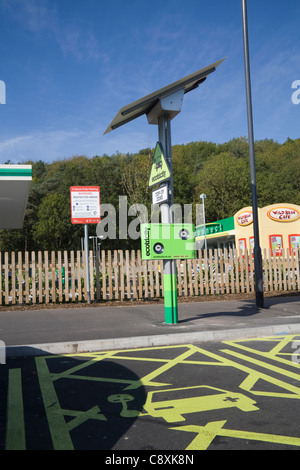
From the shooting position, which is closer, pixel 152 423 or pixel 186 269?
pixel 152 423

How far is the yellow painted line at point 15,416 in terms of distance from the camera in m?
3.12

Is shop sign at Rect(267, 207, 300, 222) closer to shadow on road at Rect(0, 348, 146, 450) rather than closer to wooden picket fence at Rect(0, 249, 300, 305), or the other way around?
wooden picket fence at Rect(0, 249, 300, 305)

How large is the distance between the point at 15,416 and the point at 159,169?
18.4 feet

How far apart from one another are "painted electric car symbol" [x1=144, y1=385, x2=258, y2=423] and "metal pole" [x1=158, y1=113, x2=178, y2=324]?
3837mm

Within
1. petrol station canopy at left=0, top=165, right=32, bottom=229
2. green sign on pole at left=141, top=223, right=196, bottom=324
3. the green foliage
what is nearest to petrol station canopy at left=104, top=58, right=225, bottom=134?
green sign on pole at left=141, top=223, right=196, bottom=324

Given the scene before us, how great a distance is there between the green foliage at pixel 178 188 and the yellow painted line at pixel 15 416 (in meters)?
44.5

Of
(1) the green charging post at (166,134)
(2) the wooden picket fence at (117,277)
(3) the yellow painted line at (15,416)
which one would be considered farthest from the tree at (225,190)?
(3) the yellow painted line at (15,416)

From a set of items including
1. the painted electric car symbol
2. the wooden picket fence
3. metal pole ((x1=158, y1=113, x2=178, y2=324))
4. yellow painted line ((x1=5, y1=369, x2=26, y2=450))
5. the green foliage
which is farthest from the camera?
the green foliage

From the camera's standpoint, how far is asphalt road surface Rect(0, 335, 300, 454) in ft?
10.1

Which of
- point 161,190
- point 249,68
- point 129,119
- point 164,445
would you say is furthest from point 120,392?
point 249,68

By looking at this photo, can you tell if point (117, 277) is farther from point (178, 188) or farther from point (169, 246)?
point (178, 188)
